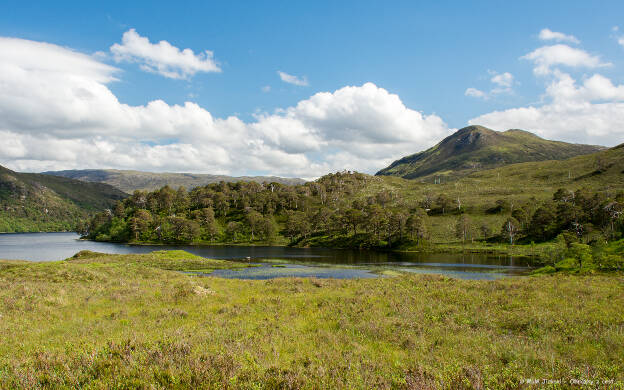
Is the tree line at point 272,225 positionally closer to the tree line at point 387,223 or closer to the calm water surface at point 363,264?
the tree line at point 387,223

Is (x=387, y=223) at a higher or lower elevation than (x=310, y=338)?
lower

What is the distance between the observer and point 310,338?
40.1 ft

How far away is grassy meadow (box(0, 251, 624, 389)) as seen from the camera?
7.48 metres

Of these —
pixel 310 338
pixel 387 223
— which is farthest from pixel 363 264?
pixel 310 338

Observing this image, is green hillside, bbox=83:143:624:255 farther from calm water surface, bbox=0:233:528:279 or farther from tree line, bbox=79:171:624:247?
calm water surface, bbox=0:233:528:279

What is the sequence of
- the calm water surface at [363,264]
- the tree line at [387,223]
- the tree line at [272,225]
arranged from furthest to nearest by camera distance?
1. the tree line at [272,225]
2. the tree line at [387,223]
3. the calm water surface at [363,264]

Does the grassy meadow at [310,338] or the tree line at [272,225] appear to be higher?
the grassy meadow at [310,338]

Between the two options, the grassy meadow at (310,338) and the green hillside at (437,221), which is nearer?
the grassy meadow at (310,338)

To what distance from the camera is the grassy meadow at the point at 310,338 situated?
7.48 m

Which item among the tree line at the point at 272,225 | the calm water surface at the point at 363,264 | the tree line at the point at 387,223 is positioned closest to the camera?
the calm water surface at the point at 363,264

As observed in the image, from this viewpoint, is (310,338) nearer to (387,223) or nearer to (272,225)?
(387,223)

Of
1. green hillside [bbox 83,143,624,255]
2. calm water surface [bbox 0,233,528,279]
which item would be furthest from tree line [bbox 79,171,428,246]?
calm water surface [bbox 0,233,528,279]

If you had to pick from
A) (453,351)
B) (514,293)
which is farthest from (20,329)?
(514,293)

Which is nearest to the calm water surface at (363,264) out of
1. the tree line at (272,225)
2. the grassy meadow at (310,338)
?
the tree line at (272,225)
